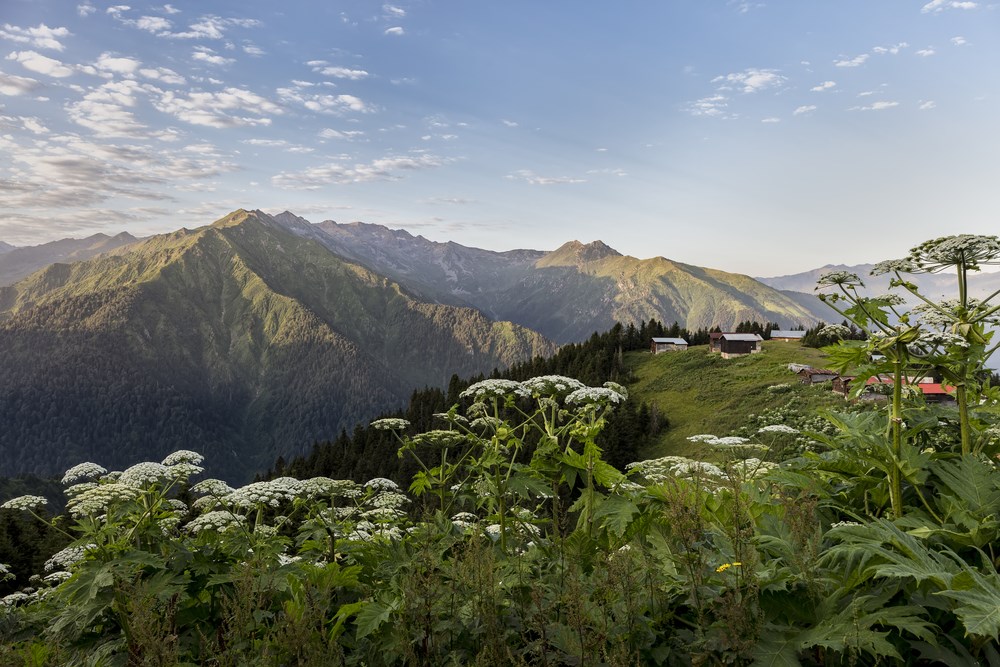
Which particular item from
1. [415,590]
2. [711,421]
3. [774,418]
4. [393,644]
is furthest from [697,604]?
[711,421]

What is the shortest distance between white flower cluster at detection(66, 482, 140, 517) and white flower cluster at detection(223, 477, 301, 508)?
1.13 meters

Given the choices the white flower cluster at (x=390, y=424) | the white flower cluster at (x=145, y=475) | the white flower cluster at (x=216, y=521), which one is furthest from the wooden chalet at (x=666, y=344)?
the white flower cluster at (x=145, y=475)

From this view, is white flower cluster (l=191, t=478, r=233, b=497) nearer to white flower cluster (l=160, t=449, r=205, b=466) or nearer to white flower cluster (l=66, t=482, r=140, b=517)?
white flower cluster (l=160, t=449, r=205, b=466)

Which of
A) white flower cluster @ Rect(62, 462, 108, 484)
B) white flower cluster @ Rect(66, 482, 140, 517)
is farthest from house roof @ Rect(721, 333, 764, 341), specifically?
white flower cluster @ Rect(66, 482, 140, 517)

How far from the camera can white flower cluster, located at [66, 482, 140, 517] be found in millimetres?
6715

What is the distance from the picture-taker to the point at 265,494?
8062 millimetres

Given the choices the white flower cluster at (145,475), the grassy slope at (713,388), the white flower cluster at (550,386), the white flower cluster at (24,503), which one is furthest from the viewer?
the grassy slope at (713,388)

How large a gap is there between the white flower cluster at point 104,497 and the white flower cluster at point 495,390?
4.46 meters

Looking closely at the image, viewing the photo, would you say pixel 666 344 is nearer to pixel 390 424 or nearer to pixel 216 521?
pixel 390 424

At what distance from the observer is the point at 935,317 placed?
4629 millimetres

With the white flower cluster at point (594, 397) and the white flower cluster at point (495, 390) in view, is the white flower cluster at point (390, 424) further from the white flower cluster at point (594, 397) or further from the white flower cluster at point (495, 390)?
the white flower cluster at point (594, 397)

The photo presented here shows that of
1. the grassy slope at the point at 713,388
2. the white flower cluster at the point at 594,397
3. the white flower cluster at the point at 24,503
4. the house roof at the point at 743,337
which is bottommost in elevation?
the grassy slope at the point at 713,388

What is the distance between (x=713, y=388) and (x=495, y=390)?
103099 mm

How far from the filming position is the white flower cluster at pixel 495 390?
8.03m
